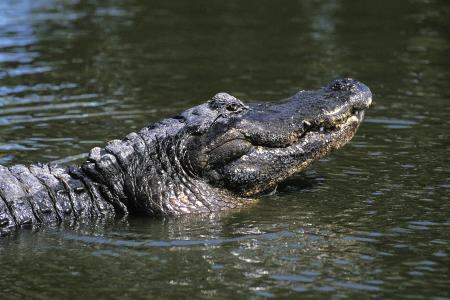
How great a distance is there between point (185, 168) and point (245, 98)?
4.98m

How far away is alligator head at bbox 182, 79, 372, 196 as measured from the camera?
8273 millimetres

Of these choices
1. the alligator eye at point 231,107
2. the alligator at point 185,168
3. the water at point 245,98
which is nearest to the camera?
the water at point 245,98

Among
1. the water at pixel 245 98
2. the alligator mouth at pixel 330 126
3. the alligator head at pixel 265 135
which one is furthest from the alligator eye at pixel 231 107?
the water at pixel 245 98

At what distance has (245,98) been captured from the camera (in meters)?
13.1

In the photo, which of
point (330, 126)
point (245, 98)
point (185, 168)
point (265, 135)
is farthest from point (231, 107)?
point (245, 98)

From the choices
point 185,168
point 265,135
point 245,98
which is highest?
point 265,135

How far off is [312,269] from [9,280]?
234 centimetres

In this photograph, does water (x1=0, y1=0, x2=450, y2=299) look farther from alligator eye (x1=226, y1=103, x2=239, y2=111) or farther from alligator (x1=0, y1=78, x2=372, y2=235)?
alligator eye (x1=226, y1=103, x2=239, y2=111)

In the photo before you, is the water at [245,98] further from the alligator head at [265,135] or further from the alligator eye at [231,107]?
the alligator eye at [231,107]

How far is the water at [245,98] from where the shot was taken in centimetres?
666

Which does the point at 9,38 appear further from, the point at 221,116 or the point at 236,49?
the point at 221,116

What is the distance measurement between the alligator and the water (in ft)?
0.69

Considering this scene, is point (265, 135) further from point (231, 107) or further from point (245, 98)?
point (245, 98)

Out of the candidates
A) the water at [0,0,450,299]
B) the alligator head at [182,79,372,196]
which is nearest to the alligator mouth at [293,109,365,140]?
the alligator head at [182,79,372,196]
